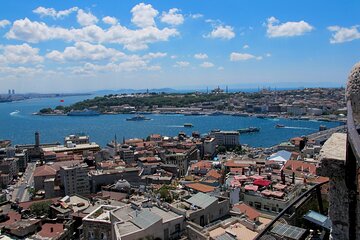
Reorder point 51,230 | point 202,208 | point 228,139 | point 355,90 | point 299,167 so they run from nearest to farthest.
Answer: point 355,90 < point 202,208 < point 51,230 < point 299,167 < point 228,139

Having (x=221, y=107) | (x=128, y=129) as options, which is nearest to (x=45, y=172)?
(x=128, y=129)

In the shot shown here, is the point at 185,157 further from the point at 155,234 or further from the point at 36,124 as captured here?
the point at 36,124

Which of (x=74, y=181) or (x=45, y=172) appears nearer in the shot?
(x=74, y=181)

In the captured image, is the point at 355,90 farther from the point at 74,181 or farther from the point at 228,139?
the point at 228,139

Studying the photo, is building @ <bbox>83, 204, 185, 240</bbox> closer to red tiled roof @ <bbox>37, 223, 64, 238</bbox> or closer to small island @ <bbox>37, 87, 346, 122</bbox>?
red tiled roof @ <bbox>37, 223, 64, 238</bbox>

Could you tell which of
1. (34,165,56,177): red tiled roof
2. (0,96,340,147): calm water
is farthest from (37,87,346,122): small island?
(34,165,56,177): red tiled roof

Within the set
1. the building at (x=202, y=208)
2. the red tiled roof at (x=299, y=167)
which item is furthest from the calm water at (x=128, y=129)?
the building at (x=202, y=208)

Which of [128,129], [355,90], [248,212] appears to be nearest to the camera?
[355,90]

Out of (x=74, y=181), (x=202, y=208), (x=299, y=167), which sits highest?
(x=202, y=208)

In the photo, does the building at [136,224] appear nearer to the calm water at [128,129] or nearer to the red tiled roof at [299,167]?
the red tiled roof at [299,167]

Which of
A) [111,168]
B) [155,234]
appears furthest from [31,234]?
[111,168]
